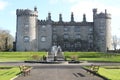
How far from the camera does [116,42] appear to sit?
14488 cm

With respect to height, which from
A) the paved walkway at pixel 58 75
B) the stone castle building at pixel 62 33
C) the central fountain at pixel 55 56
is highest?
the stone castle building at pixel 62 33

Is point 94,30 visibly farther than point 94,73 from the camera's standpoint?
Yes

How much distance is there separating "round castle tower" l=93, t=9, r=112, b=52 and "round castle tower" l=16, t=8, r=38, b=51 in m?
17.5

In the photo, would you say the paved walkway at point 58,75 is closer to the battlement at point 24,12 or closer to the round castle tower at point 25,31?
the round castle tower at point 25,31

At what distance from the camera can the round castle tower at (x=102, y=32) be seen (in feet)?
309

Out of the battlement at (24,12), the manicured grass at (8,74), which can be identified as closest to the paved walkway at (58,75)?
the manicured grass at (8,74)

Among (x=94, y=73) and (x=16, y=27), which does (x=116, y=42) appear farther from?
(x=94, y=73)

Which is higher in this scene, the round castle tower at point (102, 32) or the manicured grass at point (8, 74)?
the round castle tower at point (102, 32)

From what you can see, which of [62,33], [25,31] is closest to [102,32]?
[62,33]

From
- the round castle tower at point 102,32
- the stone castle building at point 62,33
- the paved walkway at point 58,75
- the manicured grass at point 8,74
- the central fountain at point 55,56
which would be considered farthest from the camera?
the round castle tower at point 102,32

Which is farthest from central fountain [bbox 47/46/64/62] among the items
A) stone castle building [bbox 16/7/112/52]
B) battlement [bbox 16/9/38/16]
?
battlement [bbox 16/9/38/16]

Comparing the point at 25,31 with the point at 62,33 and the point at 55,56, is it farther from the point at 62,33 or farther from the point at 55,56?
the point at 55,56

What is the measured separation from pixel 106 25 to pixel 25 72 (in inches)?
2714

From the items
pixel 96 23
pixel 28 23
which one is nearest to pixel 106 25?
pixel 96 23
